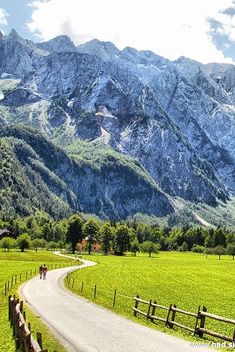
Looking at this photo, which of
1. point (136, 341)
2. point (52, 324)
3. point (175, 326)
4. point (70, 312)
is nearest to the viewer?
point (136, 341)

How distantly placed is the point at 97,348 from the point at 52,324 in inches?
437

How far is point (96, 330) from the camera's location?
38125mm

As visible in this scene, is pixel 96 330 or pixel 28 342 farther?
pixel 96 330

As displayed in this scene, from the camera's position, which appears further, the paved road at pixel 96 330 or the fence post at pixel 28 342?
the paved road at pixel 96 330

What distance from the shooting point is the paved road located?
105 feet

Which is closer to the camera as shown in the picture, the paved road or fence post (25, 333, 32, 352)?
fence post (25, 333, 32, 352)

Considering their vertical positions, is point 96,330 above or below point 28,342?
below

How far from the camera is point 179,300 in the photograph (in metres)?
66.4

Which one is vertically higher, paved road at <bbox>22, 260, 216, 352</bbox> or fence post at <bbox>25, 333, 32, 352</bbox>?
fence post at <bbox>25, 333, 32, 352</bbox>

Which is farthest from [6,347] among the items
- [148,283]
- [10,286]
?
[148,283]

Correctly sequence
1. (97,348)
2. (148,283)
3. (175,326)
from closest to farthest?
(97,348) < (175,326) < (148,283)

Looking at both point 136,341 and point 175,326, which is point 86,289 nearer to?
point 175,326

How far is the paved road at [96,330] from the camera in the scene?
32094mm

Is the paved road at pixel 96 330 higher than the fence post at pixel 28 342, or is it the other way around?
the fence post at pixel 28 342
